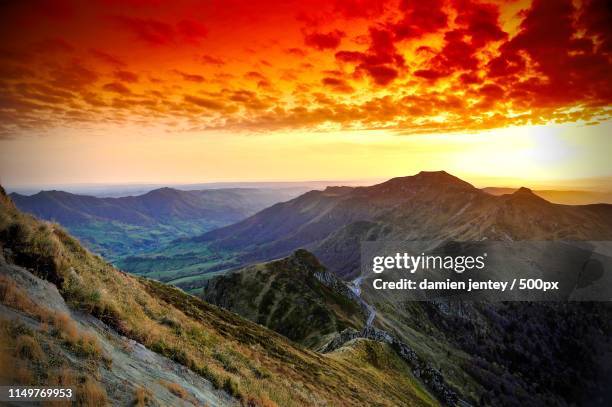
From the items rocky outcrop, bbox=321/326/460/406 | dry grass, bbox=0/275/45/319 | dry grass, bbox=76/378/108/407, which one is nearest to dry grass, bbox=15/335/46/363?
dry grass, bbox=76/378/108/407

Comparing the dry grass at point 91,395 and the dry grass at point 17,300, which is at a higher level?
the dry grass at point 17,300

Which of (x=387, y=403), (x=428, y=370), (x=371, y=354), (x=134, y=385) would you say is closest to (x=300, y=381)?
(x=387, y=403)

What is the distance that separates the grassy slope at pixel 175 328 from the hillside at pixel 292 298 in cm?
6064

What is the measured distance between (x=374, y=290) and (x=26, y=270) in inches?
7136

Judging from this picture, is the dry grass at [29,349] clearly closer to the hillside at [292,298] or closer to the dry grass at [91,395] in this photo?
the dry grass at [91,395]

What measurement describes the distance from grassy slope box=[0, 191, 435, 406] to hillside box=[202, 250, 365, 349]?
60642 mm

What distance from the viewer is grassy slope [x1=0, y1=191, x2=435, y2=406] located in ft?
56.0

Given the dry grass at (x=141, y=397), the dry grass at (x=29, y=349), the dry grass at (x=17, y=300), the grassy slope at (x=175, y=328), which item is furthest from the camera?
the grassy slope at (x=175, y=328)

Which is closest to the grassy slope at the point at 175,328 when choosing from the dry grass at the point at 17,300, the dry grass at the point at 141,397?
the dry grass at the point at 17,300

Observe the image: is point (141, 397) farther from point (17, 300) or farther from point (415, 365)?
point (415, 365)

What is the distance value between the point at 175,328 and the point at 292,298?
111101 millimetres

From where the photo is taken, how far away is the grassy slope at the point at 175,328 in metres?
17.1

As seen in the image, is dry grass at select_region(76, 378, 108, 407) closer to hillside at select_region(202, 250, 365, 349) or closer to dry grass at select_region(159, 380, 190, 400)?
dry grass at select_region(159, 380, 190, 400)

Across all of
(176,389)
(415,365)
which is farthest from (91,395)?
(415,365)
